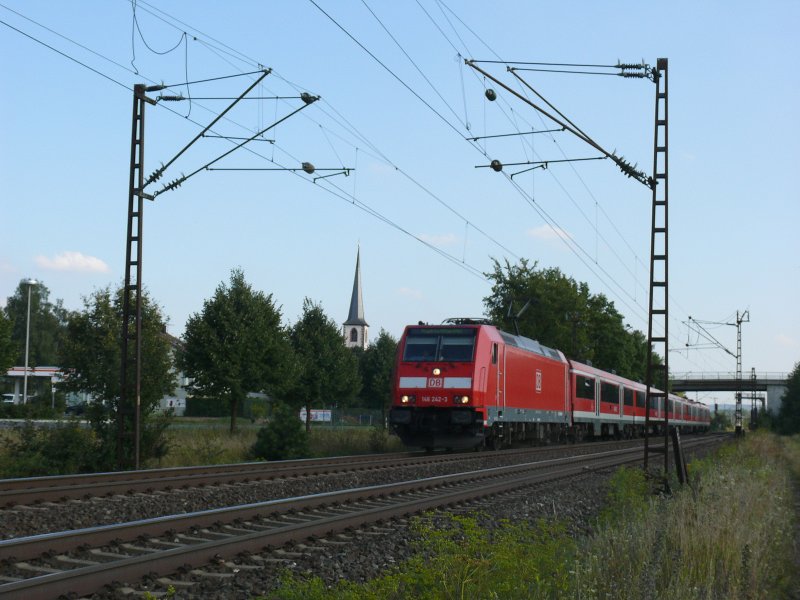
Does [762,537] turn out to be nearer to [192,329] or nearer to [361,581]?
[361,581]

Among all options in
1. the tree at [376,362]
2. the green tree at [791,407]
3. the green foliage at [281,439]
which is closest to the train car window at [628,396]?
the green tree at [791,407]

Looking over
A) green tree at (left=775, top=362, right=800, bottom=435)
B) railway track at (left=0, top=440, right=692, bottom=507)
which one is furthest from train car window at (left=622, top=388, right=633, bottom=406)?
railway track at (left=0, top=440, right=692, bottom=507)

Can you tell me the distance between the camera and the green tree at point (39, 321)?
4021 inches

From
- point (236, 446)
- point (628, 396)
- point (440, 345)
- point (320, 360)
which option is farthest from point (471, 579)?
point (320, 360)

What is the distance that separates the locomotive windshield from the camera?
24.5m

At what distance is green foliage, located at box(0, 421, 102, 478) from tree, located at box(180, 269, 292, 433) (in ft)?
67.0

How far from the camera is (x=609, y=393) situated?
4388 centimetres

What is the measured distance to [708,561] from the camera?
318 inches

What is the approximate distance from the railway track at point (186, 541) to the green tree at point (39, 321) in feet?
312

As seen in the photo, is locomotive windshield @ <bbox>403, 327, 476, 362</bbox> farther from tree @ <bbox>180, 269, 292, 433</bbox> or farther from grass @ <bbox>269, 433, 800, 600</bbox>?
tree @ <bbox>180, 269, 292, 433</bbox>

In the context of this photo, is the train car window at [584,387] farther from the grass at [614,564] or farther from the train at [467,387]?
the grass at [614,564]

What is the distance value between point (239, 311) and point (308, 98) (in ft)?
77.0

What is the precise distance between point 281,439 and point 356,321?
409ft

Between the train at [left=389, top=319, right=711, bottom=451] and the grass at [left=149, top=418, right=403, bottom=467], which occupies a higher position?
the train at [left=389, top=319, right=711, bottom=451]
